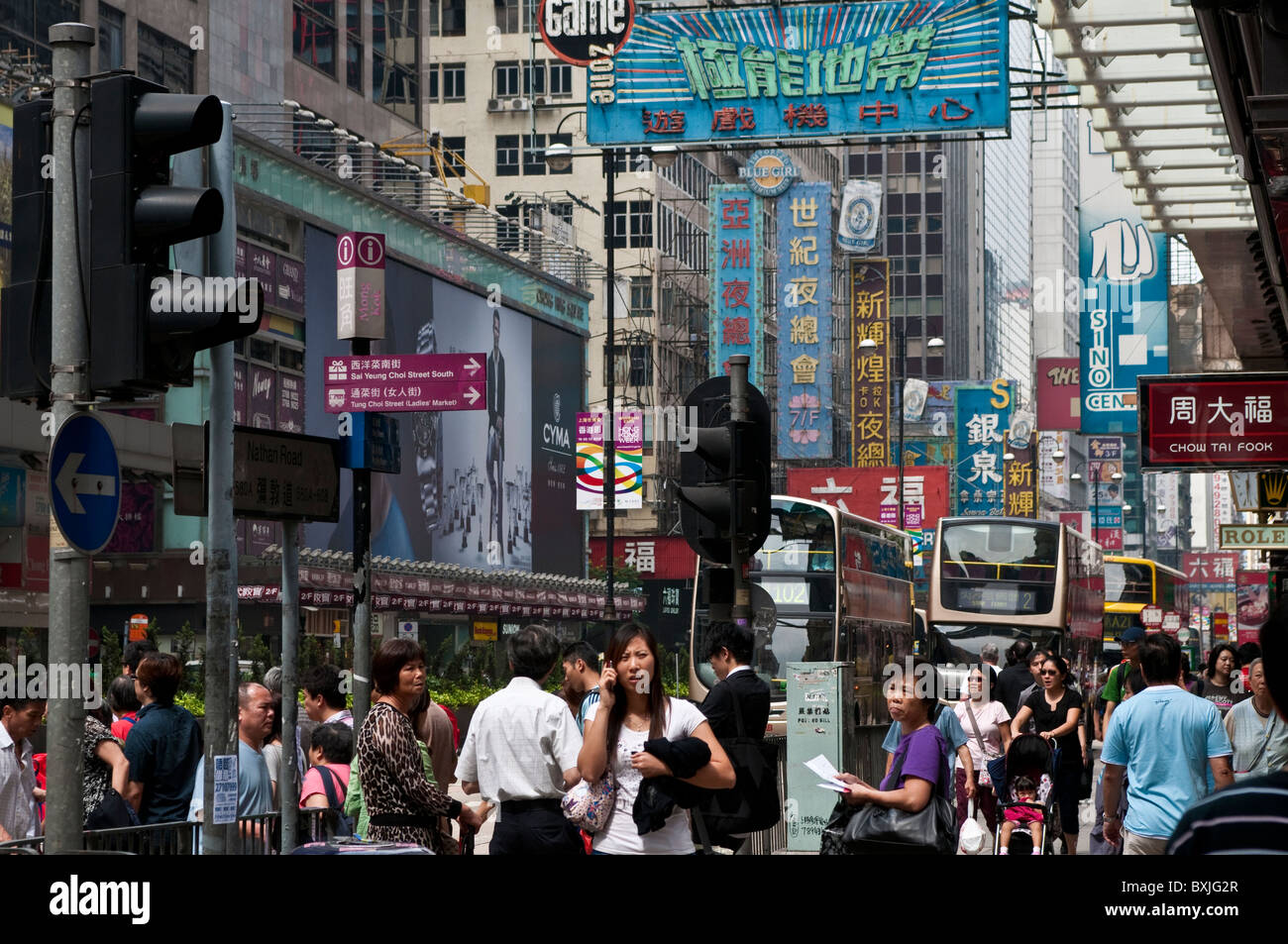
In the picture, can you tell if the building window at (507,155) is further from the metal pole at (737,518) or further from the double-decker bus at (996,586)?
the metal pole at (737,518)

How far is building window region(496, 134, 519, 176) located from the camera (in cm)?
7606

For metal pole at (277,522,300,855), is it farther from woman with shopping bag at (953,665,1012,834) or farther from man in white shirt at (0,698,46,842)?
woman with shopping bag at (953,665,1012,834)

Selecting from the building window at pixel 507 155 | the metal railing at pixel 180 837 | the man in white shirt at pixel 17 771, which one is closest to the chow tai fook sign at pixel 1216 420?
the metal railing at pixel 180 837

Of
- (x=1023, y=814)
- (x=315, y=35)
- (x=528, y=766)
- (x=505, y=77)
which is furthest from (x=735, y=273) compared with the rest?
(x=528, y=766)

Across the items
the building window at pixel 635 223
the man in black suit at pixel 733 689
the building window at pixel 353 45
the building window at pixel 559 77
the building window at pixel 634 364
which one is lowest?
the man in black suit at pixel 733 689

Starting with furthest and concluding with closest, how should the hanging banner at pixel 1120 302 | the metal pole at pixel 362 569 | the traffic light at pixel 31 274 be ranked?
1. the hanging banner at pixel 1120 302
2. the metal pole at pixel 362 569
3. the traffic light at pixel 31 274

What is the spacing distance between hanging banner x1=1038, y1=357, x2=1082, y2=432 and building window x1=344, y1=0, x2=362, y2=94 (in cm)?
2591

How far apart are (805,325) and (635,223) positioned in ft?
52.5

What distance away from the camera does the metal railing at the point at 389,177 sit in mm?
41781

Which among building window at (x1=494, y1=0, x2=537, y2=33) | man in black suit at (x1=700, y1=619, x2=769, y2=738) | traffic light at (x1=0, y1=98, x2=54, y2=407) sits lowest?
man in black suit at (x1=700, y1=619, x2=769, y2=738)

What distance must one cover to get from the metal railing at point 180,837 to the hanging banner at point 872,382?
5873 centimetres

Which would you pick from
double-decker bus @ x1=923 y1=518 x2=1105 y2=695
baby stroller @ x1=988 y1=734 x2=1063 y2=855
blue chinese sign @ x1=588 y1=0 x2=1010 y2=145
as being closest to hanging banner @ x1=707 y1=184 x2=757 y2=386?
double-decker bus @ x1=923 y1=518 x2=1105 y2=695

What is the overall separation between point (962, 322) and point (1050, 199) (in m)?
49.5
